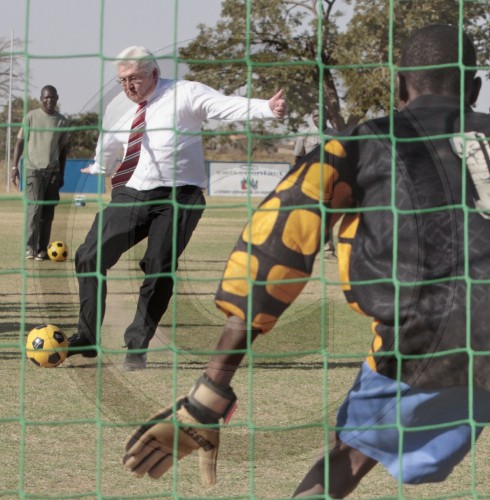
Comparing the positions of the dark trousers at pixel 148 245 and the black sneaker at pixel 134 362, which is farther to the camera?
the black sneaker at pixel 134 362

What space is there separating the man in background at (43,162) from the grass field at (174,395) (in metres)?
1.59

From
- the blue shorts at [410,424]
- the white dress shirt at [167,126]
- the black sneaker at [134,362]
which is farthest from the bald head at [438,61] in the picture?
the black sneaker at [134,362]

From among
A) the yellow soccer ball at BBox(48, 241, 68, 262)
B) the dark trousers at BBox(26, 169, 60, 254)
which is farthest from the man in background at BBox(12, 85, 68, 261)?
the yellow soccer ball at BBox(48, 241, 68, 262)

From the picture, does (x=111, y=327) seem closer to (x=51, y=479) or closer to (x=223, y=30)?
(x=223, y=30)

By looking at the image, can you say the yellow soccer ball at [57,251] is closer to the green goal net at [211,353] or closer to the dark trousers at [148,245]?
the green goal net at [211,353]

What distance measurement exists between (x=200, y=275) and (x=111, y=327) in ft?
11.9

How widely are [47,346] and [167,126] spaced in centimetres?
139

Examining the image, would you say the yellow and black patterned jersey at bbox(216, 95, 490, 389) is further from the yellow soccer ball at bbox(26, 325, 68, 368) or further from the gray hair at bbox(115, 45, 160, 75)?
the yellow soccer ball at bbox(26, 325, 68, 368)

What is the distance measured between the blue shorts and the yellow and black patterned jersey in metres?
0.05

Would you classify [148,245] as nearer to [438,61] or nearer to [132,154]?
[132,154]

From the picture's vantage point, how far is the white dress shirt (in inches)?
215

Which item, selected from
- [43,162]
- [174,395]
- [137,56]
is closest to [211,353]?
[174,395]

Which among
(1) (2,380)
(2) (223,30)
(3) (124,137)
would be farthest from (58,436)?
(2) (223,30)

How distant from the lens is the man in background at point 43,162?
1029 cm
